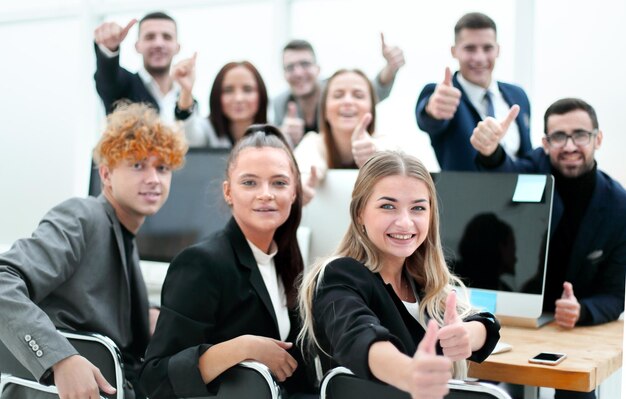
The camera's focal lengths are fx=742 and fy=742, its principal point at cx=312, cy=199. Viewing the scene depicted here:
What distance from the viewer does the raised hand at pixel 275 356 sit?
1.77 m

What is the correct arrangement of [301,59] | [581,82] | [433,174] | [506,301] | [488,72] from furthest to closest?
[301,59] < [581,82] < [488,72] < [433,174] < [506,301]

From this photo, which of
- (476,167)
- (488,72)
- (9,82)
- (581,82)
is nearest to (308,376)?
(476,167)

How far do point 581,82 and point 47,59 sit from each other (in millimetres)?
3693

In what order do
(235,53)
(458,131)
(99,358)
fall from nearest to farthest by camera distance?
1. (99,358)
2. (458,131)
3. (235,53)

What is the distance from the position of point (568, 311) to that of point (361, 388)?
3.75 ft

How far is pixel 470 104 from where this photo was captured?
122 inches

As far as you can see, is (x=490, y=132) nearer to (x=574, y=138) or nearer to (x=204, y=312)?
(x=574, y=138)

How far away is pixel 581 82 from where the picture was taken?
346 cm

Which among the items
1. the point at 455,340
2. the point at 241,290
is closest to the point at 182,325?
the point at 241,290

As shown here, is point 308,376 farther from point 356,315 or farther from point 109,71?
point 109,71

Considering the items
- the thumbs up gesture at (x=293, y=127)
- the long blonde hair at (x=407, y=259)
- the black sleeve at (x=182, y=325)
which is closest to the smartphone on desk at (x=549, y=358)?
the long blonde hair at (x=407, y=259)

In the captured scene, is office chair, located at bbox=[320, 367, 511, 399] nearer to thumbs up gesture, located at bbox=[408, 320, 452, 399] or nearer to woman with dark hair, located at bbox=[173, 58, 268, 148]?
thumbs up gesture, located at bbox=[408, 320, 452, 399]

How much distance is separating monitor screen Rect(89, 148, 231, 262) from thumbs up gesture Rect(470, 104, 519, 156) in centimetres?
96

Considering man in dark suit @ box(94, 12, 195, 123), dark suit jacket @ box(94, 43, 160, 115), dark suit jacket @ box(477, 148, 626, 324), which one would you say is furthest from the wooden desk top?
dark suit jacket @ box(94, 43, 160, 115)
